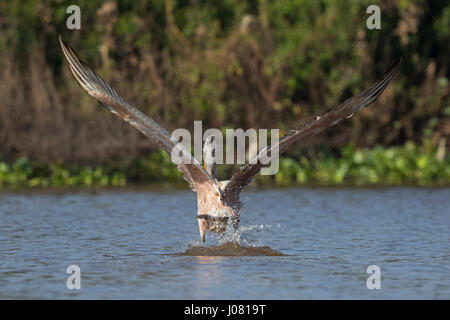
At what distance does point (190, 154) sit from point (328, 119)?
151cm

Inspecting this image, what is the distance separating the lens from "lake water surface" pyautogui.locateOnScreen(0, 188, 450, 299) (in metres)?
9.36

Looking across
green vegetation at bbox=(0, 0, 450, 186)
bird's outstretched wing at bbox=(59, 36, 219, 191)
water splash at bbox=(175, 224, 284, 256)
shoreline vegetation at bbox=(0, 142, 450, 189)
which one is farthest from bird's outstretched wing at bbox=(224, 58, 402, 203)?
green vegetation at bbox=(0, 0, 450, 186)

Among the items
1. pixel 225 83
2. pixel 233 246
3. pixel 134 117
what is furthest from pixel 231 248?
pixel 225 83

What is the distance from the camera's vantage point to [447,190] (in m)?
18.2

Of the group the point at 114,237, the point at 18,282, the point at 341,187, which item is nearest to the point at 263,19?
the point at 341,187

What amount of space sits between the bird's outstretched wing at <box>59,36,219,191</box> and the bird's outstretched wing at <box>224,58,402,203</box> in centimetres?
39

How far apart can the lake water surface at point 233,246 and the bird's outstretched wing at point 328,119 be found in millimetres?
948

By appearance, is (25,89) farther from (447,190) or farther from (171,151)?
(171,151)

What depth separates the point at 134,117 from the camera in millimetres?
11094

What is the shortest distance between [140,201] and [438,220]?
4989 millimetres

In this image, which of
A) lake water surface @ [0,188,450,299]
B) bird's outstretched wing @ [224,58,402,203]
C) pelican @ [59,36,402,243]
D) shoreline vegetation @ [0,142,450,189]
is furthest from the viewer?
shoreline vegetation @ [0,142,450,189]

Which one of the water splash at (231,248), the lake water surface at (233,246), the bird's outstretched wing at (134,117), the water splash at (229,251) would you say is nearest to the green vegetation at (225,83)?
the lake water surface at (233,246)

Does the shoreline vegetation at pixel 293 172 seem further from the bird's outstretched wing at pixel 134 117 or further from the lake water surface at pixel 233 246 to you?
the bird's outstretched wing at pixel 134 117

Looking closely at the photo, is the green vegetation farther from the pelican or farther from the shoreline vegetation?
the pelican
